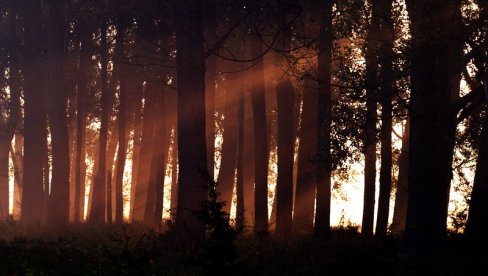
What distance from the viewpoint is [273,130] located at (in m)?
46.3

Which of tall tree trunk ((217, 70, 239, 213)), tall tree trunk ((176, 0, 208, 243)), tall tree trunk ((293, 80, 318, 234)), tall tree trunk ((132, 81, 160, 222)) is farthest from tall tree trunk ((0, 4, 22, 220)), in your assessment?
tall tree trunk ((176, 0, 208, 243))

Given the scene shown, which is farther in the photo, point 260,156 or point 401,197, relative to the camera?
point 401,197

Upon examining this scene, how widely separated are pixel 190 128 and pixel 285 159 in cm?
613

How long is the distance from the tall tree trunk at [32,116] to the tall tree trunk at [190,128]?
2125cm

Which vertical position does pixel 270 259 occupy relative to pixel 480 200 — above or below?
below

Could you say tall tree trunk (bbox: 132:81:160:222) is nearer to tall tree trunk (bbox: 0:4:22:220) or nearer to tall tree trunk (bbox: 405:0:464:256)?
tall tree trunk (bbox: 0:4:22:220)

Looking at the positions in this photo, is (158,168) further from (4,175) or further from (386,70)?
(4,175)

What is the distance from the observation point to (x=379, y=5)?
18.2 m

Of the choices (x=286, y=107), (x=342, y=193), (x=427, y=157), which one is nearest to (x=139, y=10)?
(x=286, y=107)

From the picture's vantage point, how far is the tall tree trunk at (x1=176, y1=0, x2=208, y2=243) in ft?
66.7

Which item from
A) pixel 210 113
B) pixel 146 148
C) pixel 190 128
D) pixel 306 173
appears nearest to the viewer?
pixel 190 128

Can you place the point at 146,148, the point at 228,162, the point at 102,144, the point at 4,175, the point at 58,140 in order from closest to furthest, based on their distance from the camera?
the point at 58,140
the point at 228,162
the point at 102,144
the point at 146,148
the point at 4,175

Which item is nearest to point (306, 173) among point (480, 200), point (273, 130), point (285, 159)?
point (285, 159)

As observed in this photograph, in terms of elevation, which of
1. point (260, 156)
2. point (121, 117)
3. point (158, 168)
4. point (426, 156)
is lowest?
point (426, 156)
